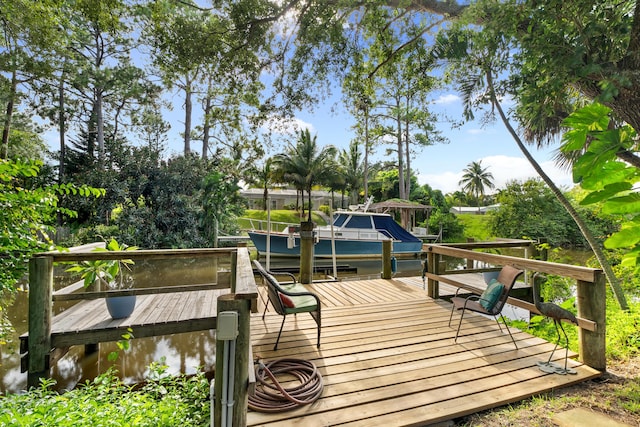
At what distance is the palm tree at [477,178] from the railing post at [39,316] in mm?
46012

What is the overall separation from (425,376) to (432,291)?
2.54 metres

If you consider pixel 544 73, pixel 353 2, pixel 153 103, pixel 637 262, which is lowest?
pixel 637 262

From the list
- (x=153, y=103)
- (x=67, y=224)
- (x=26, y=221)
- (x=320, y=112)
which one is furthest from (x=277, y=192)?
(x=26, y=221)

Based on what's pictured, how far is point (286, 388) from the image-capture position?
2.33m

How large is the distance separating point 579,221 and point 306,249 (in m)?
4.95

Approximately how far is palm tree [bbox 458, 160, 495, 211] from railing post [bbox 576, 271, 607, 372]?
144ft

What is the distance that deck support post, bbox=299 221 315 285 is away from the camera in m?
5.65

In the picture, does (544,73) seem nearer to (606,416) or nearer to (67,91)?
(606,416)

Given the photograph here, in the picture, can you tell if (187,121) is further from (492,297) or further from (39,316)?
(492,297)

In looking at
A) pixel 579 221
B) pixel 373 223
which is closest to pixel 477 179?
pixel 373 223

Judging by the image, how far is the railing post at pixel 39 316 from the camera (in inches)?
102

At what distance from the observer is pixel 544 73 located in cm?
310

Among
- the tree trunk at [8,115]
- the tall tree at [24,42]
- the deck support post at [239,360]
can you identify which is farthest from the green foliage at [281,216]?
the deck support post at [239,360]

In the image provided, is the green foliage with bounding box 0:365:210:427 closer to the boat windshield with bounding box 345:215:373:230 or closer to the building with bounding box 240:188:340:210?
the boat windshield with bounding box 345:215:373:230
